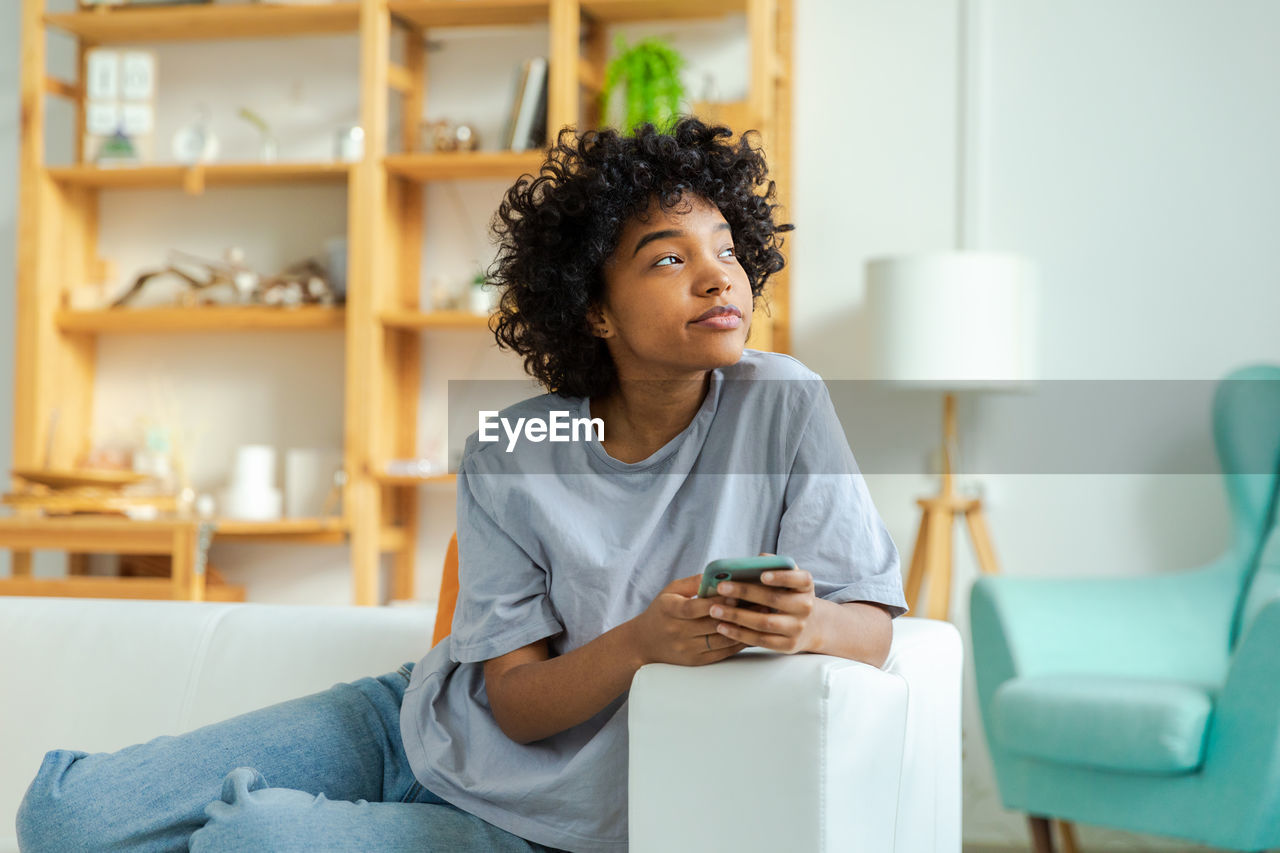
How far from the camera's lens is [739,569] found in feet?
3.29

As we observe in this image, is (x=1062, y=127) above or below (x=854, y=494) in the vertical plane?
above

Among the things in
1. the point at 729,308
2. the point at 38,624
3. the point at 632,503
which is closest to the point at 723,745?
the point at 632,503

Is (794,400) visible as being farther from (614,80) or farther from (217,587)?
(217,587)

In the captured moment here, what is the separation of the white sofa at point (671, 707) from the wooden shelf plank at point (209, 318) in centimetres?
154

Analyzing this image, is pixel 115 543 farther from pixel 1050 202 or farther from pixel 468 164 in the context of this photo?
pixel 1050 202

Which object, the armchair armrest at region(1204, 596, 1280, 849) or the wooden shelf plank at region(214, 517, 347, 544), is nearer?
the armchair armrest at region(1204, 596, 1280, 849)

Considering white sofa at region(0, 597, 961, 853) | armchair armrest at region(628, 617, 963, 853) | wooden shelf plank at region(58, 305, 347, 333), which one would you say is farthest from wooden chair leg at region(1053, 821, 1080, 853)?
wooden shelf plank at region(58, 305, 347, 333)

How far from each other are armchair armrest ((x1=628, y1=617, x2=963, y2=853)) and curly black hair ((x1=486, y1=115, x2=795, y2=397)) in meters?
0.42

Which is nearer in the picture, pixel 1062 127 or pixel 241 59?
pixel 1062 127

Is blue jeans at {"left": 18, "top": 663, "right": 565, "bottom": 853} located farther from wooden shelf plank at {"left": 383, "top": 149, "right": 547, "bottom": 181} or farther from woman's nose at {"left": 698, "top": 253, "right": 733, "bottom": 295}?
wooden shelf plank at {"left": 383, "top": 149, "right": 547, "bottom": 181}

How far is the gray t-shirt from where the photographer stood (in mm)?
1177

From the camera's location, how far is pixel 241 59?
3.57 m

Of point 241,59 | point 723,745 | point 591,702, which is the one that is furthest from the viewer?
point 241,59

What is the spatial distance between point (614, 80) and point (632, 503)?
2083 mm
